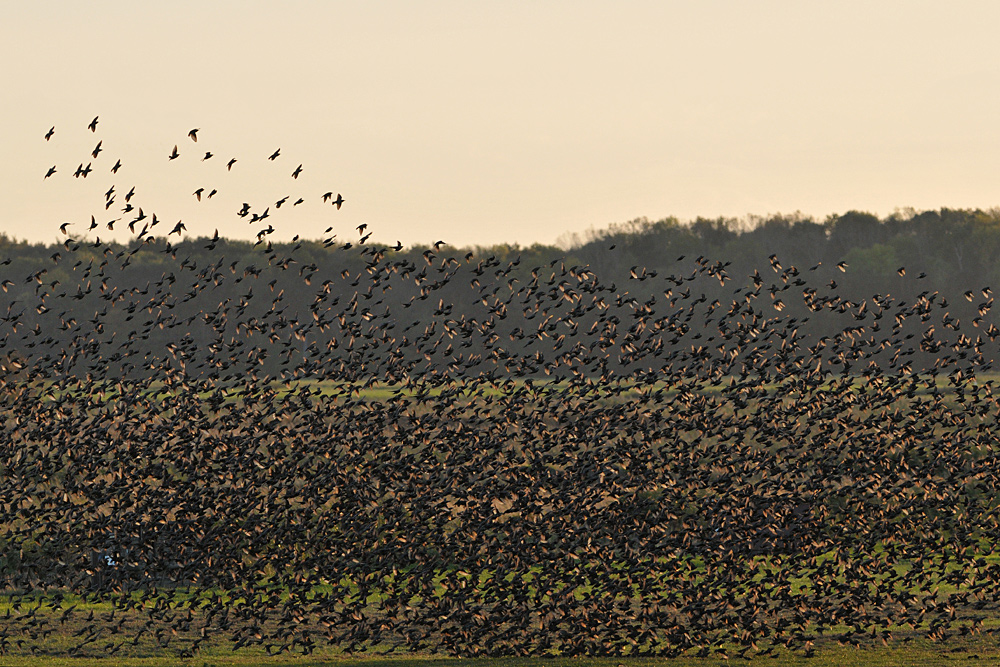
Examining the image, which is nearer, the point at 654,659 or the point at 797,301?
the point at 654,659

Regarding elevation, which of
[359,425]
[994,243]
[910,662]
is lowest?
[910,662]

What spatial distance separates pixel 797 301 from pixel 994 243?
27776mm

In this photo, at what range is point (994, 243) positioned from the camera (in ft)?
386

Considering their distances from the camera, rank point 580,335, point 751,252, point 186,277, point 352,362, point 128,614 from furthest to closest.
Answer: point 751,252 → point 186,277 → point 580,335 → point 128,614 → point 352,362

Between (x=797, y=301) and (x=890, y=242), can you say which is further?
(x=890, y=242)

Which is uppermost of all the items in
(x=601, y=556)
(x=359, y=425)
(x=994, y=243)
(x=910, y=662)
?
(x=994, y=243)

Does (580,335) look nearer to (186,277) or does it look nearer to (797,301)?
(797,301)

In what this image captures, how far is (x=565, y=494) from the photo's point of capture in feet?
106

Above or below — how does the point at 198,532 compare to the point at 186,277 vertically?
below

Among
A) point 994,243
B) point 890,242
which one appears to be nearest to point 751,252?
point 890,242

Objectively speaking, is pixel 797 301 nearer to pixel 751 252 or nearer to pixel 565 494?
pixel 751 252

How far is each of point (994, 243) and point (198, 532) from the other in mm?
102968

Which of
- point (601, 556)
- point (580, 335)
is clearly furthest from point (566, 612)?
point (580, 335)

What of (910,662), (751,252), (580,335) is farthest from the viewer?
(751,252)
